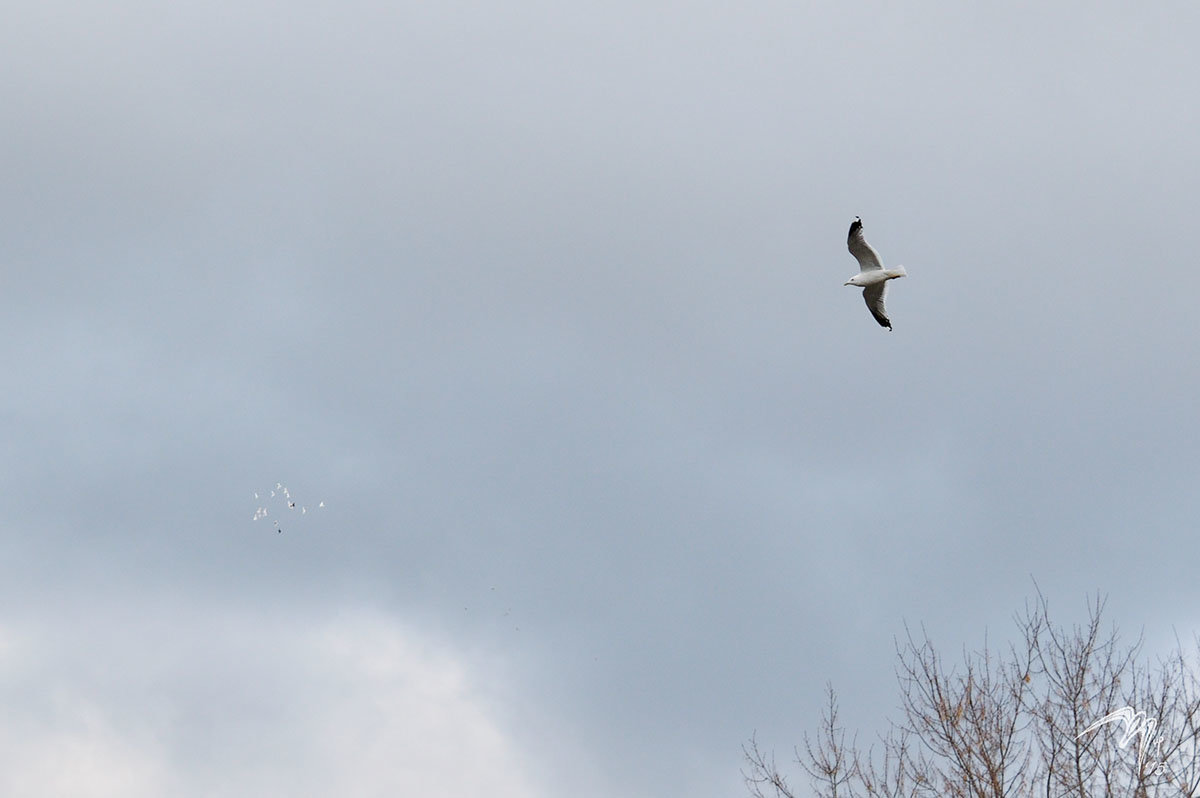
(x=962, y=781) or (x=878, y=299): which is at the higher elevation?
(x=878, y=299)

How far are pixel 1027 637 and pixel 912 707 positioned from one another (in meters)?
2.52

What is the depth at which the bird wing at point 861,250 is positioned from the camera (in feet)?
118

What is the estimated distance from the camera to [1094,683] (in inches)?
1018

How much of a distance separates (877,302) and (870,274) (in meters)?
1.02

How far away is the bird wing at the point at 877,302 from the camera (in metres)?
37.4

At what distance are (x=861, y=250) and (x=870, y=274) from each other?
67 centimetres

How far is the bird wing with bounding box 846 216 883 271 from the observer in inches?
1416

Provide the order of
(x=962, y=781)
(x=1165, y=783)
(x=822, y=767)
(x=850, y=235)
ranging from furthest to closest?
(x=850, y=235) → (x=822, y=767) → (x=962, y=781) → (x=1165, y=783)

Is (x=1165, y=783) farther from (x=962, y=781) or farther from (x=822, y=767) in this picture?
(x=822, y=767)

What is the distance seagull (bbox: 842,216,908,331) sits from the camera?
36.2 m

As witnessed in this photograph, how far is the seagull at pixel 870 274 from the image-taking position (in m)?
36.2

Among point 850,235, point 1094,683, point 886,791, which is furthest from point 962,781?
point 850,235

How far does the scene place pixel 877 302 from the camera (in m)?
37.5

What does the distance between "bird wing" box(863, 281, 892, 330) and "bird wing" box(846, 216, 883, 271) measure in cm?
67
